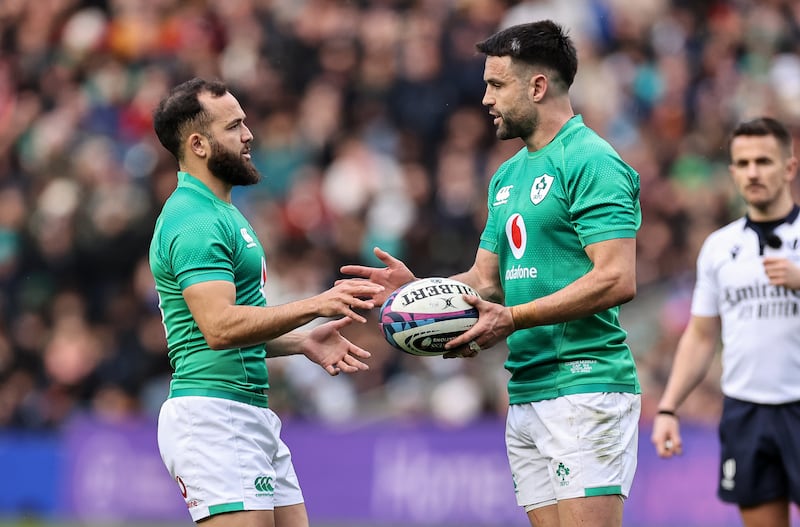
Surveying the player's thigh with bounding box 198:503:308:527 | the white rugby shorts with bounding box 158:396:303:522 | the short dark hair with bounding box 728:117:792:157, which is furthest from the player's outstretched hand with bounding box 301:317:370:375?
the short dark hair with bounding box 728:117:792:157

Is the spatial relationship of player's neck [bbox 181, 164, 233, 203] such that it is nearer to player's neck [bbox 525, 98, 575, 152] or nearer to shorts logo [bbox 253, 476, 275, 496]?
shorts logo [bbox 253, 476, 275, 496]

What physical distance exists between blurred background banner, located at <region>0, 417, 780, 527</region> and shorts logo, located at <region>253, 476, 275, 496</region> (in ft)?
22.5

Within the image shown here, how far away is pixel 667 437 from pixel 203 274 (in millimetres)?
2957

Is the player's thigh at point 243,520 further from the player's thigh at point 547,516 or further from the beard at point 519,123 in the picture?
the beard at point 519,123

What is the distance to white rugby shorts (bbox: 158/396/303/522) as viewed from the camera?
6102 mm

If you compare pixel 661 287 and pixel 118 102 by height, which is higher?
pixel 118 102

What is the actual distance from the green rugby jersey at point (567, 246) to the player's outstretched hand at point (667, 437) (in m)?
1.42

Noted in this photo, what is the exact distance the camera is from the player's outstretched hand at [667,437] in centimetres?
753

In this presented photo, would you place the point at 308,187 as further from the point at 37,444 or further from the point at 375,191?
the point at 37,444

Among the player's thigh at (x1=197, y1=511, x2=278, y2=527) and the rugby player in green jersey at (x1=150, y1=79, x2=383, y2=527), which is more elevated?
the rugby player in green jersey at (x1=150, y1=79, x2=383, y2=527)

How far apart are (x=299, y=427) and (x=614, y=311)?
312 inches

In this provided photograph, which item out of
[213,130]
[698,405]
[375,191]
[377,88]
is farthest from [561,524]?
[377,88]

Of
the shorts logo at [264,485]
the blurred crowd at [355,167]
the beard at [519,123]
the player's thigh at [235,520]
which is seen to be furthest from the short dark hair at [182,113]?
the blurred crowd at [355,167]

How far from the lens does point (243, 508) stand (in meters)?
6.08
